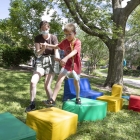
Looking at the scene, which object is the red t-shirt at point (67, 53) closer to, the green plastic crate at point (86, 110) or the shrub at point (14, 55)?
the green plastic crate at point (86, 110)

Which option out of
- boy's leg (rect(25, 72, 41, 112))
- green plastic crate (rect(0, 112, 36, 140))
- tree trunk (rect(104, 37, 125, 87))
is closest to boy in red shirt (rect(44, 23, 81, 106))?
boy's leg (rect(25, 72, 41, 112))

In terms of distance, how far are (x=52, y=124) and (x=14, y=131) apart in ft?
1.95

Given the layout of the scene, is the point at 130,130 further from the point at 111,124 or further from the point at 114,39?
the point at 114,39

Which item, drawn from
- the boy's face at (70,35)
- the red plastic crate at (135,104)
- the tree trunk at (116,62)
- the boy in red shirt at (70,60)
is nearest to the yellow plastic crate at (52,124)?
the boy in red shirt at (70,60)

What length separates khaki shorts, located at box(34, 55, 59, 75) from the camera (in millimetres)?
4350

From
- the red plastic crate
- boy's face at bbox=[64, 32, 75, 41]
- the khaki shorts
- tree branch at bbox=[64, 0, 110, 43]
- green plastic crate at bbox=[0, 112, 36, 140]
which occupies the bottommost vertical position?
the red plastic crate

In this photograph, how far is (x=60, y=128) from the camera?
2963mm

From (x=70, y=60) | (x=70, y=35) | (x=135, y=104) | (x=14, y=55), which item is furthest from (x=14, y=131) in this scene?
(x=14, y=55)

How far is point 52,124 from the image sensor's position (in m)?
2.82

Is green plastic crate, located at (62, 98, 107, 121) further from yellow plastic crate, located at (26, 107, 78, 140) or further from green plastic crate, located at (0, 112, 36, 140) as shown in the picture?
green plastic crate, located at (0, 112, 36, 140)

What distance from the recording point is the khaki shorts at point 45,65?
435 cm

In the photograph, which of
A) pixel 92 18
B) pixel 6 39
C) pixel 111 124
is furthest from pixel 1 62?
pixel 6 39

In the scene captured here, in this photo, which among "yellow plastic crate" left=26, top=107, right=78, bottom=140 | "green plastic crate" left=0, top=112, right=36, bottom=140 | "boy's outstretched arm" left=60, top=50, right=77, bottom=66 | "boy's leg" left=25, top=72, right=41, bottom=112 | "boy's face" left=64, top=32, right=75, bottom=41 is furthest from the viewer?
"boy's leg" left=25, top=72, right=41, bottom=112

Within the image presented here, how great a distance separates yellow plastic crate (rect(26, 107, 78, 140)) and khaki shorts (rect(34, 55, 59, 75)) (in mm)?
1270
